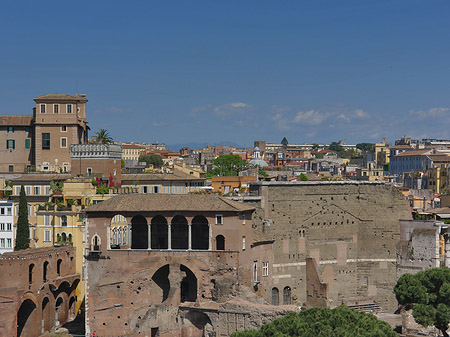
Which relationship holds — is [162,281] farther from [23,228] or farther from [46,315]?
[23,228]

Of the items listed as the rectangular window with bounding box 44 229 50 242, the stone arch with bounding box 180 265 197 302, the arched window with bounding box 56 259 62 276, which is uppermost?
the rectangular window with bounding box 44 229 50 242

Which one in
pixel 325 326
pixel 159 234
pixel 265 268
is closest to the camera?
pixel 325 326

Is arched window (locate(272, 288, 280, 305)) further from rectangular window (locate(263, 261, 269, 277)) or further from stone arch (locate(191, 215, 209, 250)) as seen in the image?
stone arch (locate(191, 215, 209, 250))

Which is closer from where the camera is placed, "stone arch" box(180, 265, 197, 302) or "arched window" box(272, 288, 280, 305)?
"stone arch" box(180, 265, 197, 302)

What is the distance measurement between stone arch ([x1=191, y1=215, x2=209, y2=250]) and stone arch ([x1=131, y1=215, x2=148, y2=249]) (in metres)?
3.35

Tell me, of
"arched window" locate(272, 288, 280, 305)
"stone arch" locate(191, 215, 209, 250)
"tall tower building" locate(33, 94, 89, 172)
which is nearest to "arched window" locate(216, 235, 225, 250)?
"stone arch" locate(191, 215, 209, 250)

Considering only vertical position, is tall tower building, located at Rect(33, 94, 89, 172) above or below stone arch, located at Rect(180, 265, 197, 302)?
above

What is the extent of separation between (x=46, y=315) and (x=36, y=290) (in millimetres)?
2563

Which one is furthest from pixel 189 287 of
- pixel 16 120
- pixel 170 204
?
pixel 16 120

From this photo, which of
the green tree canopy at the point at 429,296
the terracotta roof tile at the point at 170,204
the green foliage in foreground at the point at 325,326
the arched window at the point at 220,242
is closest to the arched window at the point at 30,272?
the terracotta roof tile at the point at 170,204

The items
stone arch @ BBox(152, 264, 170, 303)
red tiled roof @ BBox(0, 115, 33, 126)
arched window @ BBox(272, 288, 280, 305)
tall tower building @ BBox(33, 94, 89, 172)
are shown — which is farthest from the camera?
red tiled roof @ BBox(0, 115, 33, 126)

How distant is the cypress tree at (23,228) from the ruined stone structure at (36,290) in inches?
104

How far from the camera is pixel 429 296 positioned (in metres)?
57.8

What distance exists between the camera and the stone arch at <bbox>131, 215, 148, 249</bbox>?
63094 mm
